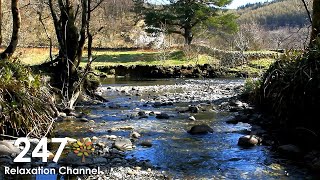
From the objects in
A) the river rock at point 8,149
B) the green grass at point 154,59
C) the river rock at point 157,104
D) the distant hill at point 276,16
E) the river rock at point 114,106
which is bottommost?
the river rock at point 114,106

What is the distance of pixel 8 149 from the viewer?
5672mm

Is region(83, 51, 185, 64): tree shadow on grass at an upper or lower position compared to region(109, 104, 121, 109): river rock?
upper

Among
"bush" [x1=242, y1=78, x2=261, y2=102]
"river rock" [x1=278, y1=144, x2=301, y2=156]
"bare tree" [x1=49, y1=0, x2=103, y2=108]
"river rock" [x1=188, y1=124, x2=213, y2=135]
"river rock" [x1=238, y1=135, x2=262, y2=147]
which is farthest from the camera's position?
"bare tree" [x1=49, y1=0, x2=103, y2=108]

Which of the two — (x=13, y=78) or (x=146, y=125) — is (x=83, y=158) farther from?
(x=146, y=125)

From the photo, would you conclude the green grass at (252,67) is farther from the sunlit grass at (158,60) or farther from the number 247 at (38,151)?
the number 247 at (38,151)

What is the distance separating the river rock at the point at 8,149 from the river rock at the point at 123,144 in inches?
61.2

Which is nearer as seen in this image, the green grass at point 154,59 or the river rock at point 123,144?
the river rock at point 123,144

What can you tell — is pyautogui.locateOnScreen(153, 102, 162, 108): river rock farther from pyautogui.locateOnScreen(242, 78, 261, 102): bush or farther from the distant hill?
the distant hill

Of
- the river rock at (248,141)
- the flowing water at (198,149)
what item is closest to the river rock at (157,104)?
the flowing water at (198,149)

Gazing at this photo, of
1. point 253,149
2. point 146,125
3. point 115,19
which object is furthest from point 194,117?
point 115,19

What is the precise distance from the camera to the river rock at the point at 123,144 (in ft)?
20.9

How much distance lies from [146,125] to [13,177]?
13.5 feet

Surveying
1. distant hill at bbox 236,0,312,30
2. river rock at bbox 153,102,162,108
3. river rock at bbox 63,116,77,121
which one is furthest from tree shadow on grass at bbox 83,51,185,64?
distant hill at bbox 236,0,312,30

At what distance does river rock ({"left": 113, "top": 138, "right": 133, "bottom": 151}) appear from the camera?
6379 mm
